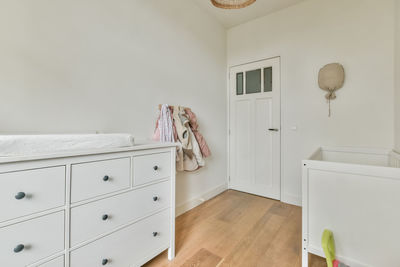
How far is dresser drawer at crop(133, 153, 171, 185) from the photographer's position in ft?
3.69

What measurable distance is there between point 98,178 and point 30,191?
0.87 feet

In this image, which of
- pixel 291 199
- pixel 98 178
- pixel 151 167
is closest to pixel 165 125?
pixel 151 167

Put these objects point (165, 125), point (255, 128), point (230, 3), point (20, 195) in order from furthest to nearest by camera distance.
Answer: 1. point (255, 128)
2. point (165, 125)
3. point (230, 3)
4. point (20, 195)

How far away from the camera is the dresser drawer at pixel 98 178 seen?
858 millimetres

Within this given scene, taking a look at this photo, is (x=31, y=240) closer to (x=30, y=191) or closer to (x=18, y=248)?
(x=18, y=248)

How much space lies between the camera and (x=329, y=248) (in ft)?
3.56

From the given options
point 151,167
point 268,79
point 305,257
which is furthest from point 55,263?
point 268,79

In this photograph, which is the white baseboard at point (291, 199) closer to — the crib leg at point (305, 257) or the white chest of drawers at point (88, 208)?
the crib leg at point (305, 257)

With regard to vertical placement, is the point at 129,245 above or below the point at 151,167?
below

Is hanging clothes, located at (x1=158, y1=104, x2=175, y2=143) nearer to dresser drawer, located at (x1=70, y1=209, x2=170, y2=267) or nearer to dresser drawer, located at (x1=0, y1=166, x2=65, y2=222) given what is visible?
dresser drawer, located at (x1=70, y1=209, x2=170, y2=267)

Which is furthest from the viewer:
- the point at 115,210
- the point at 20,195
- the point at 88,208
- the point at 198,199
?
the point at 198,199

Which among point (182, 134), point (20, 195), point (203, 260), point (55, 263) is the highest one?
point (182, 134)

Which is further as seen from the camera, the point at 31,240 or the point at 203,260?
the point at 203,260

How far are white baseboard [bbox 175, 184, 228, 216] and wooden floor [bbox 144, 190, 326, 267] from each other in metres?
0.06
